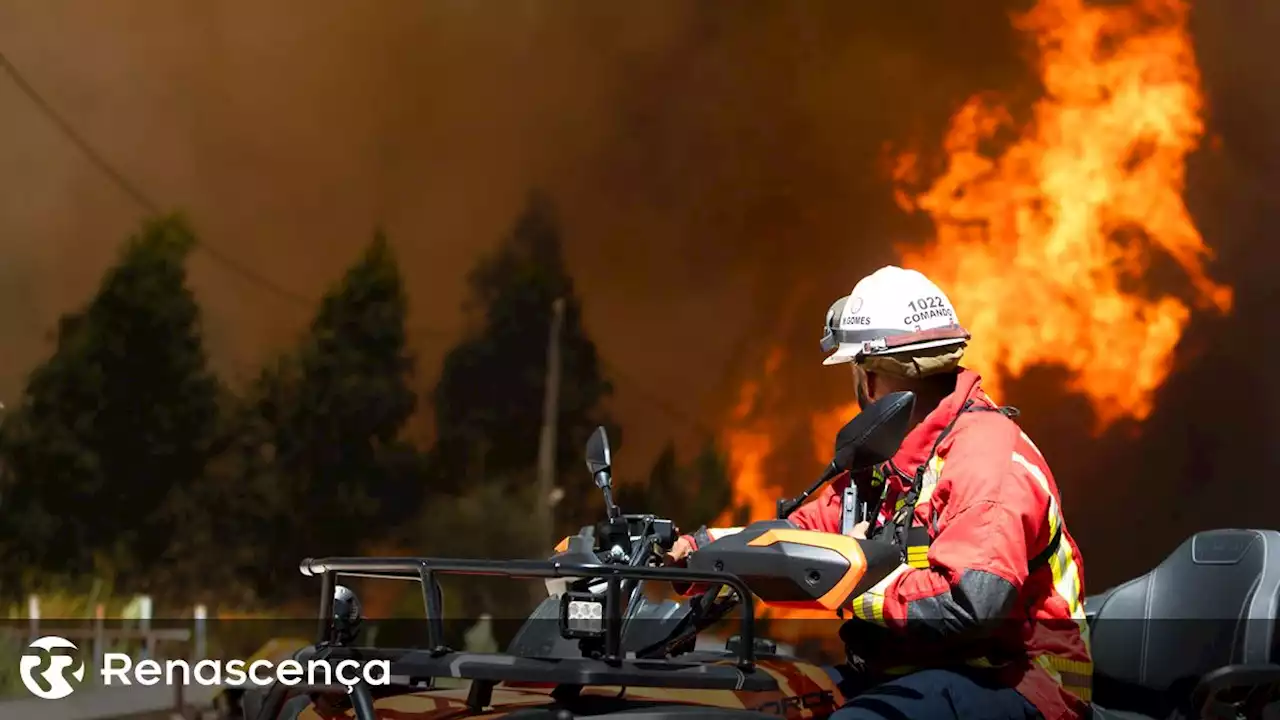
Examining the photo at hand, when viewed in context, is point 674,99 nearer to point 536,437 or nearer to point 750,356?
point 750,356

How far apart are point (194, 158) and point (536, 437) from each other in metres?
3.47

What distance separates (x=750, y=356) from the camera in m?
12.8

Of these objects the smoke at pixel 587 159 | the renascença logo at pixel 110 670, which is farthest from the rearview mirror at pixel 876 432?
the smoke at pixel 587 159

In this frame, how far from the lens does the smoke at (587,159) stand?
35.8 feet

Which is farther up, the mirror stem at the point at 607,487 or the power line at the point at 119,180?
the power line at the point at 119,180

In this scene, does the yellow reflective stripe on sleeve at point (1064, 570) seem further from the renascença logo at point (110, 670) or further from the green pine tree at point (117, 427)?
the green pine tree at point (117, 427)

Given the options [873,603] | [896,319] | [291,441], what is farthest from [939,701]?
[291,441]

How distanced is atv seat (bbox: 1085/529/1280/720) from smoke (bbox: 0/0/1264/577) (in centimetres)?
701

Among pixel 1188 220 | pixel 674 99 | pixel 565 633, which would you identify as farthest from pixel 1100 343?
pixel 565 633

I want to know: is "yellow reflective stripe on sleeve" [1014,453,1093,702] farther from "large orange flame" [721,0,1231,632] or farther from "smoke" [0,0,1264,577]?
"smoke" [0,0,1264,577]

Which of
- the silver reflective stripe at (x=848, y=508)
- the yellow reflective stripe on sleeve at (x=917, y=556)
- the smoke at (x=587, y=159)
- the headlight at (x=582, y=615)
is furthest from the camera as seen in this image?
the smoke at (x=587, y=159)

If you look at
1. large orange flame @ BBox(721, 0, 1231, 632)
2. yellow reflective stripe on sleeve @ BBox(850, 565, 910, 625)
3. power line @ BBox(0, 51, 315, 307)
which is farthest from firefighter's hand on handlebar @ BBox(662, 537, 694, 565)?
large orange flame @ BBox(721, 0, 1231, 632)

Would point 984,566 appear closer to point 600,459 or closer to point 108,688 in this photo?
point 600,459

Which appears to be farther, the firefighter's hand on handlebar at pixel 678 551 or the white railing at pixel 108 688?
the white railing at pixel 108 688
